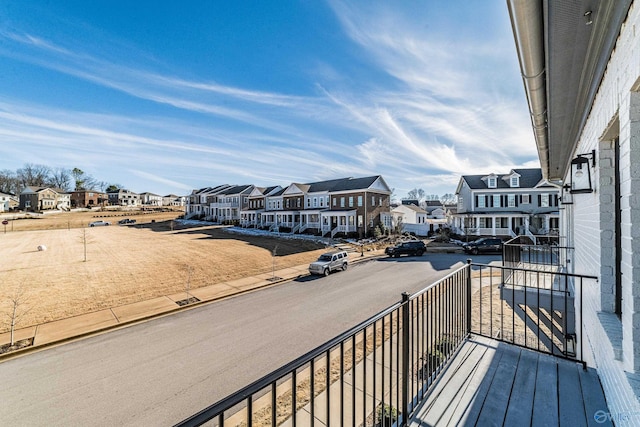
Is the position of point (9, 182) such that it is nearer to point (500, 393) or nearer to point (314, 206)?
point (314, 206)

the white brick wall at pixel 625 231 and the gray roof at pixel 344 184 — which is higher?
the gray roof at pixel 344 184

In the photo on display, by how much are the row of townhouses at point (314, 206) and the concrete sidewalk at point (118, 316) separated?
17.4 m

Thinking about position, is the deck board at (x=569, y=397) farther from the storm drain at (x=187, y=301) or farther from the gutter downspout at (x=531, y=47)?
the storm drain at (x=187, y=301)

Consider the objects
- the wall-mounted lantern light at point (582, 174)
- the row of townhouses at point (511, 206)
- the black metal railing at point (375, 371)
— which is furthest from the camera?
the row of townhouses at point (511, 206)

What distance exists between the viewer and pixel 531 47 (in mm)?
2270

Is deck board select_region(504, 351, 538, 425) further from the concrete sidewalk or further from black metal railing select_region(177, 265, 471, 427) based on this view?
the concrete sidewalk

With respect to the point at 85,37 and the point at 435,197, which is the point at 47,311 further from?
the point at 435,197

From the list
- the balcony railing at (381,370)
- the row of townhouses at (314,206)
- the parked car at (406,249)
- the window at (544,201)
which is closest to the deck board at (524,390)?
the balcony railing at (381,370)

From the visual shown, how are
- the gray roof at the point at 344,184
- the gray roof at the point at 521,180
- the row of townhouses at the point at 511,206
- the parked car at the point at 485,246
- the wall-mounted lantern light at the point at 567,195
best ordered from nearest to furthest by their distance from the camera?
1. the wall-mounted lantern light at the point at 567,195
2. the parked car at the point at 485,246
3. the row of townhouses at the point at 511,206
4. the gray roof at the point at 521,180
5. the gray roof at the point at 344,184

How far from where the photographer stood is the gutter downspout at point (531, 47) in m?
1.84

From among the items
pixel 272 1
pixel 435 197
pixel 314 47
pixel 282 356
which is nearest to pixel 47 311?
pixel 282 356

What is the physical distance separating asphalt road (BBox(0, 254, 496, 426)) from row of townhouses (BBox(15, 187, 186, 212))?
3053 inches

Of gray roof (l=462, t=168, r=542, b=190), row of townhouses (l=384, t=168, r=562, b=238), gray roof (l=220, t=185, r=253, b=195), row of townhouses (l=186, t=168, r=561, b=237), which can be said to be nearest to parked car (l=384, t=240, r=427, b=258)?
row of townhouses (l=186, t=168, r=561, b=237)

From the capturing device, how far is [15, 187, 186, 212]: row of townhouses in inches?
2499
